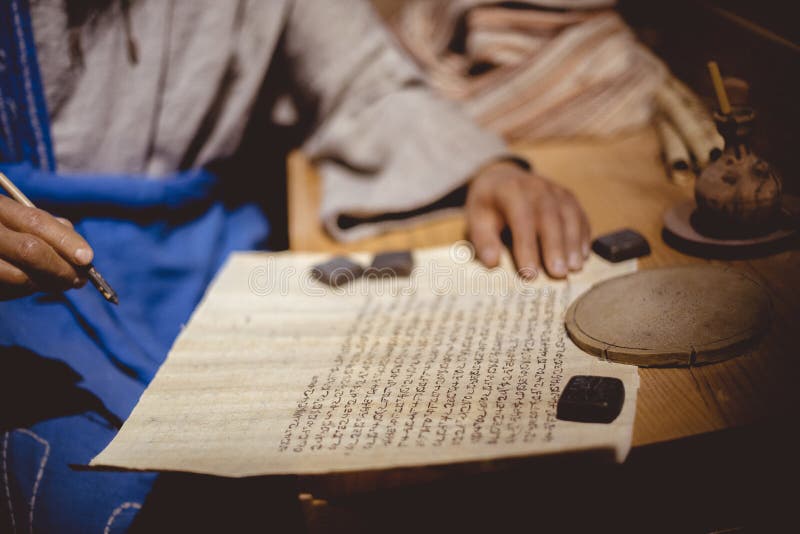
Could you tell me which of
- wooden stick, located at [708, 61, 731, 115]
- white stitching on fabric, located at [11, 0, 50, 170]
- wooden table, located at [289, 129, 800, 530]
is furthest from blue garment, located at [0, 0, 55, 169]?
wooden stick, located at [708, 61, 731, 115]

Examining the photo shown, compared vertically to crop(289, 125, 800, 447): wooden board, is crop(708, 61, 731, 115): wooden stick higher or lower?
higher

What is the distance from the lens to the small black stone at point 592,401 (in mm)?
553

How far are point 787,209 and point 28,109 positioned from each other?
1.21 metres

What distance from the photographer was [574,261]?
865mm

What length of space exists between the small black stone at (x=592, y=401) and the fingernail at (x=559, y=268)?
290 mm

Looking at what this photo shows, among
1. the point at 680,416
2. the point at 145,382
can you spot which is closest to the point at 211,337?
the point at 145,382

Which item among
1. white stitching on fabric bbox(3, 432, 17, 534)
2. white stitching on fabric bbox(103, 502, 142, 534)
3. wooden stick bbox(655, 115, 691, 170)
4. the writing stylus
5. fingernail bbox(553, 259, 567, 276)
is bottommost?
white stitching on fabric bbox(103, 502, 142, 534)

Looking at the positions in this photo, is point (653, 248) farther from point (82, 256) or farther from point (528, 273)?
point (82, 256)

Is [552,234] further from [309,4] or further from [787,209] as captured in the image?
[309,4]

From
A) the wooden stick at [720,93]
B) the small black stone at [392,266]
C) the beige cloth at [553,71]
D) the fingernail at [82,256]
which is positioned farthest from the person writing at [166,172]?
the beige cloth at [553,71]

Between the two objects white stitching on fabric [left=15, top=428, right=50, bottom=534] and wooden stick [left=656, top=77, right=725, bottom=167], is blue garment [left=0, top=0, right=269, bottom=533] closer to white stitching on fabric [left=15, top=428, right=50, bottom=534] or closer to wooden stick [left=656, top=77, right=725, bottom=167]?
white stitching on fabric [left=15, top=428, right=50, bottom=534]

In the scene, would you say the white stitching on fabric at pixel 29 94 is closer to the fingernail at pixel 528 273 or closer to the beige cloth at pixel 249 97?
the beige cloth at pixel 249 97

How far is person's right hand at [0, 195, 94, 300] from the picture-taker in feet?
2.24

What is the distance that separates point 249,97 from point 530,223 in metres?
0.69
